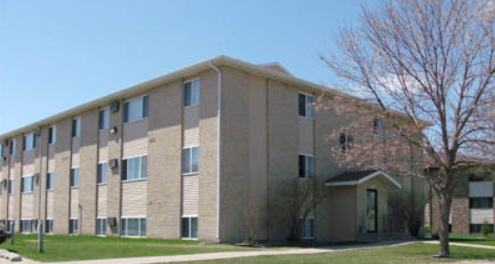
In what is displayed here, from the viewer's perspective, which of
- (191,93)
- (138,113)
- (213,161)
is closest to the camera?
(213,161)

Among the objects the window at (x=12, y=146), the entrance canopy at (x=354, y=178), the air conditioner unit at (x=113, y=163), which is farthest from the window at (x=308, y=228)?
the window at (x=12, y=146)

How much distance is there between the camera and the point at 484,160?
18.4 metres

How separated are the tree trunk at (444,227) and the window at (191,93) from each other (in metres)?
11.5

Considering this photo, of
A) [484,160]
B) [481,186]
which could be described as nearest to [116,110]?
[484,160]

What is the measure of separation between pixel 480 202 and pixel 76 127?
102 feet

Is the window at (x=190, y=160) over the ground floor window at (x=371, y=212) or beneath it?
over

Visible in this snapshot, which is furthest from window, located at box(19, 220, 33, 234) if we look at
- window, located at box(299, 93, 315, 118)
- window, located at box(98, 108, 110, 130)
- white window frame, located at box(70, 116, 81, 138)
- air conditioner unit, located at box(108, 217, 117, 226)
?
window, located at box(299, 93, 315, 118)

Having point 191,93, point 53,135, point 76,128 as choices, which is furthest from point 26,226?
point 191,93

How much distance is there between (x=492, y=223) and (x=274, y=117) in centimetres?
2645

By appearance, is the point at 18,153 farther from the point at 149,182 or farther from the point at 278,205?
the point at 278,205

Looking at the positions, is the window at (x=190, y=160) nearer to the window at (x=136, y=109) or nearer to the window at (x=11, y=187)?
the window at (x=136, y=109)

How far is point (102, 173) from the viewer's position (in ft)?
107

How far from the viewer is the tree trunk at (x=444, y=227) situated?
1830 centimetres

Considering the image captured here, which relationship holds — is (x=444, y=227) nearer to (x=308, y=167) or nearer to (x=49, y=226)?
(x=308, y=167)
